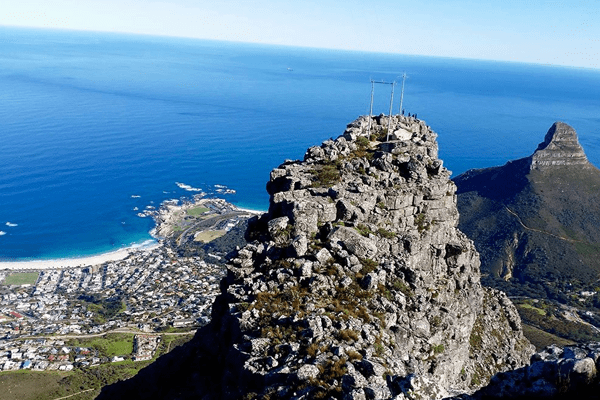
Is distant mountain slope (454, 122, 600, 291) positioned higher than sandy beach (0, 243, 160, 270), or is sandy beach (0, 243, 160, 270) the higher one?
distant mountain slope (454, 122, 600, 291)

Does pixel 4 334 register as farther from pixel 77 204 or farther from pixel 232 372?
pixel 232 372

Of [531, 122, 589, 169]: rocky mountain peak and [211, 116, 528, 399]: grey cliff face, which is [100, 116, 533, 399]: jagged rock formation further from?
[531, 122, 589, 169]: rocky mountain peak

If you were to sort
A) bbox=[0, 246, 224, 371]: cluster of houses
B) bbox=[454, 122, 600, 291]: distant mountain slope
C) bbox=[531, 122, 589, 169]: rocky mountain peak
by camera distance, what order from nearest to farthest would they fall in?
bbox=[0, 246, 224, 371]: cluster of houses, bbox=[454, 122, 600, 291]: distant mountain slope, bbox=[531, 122, 589, 169]: rocky mountain peak

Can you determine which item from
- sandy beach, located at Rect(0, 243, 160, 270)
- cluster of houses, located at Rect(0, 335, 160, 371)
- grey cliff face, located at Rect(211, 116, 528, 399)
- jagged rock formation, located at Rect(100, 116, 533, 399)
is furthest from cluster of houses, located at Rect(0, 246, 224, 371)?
grey cliff face, located at Rect(211, 116, 528, 399)

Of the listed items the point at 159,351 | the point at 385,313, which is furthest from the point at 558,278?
the point at 385,313

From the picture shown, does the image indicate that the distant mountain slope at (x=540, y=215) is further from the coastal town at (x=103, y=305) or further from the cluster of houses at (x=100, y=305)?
the cluster of houses at (x=100, y=305)

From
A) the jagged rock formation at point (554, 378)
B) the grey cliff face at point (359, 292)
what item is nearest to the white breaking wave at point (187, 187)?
the grey cliff face at point (359, 292)

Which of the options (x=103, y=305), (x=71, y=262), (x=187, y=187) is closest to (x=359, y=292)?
(x=103, y=305)
